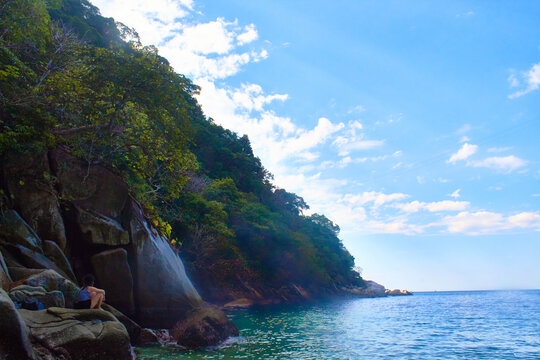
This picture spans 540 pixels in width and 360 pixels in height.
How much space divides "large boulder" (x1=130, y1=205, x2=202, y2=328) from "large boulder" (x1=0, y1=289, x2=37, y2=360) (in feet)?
22.9

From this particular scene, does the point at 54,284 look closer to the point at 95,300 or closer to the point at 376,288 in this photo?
the point at 95,300

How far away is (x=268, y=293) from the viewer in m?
39.8

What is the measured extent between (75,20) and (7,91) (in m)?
30.0

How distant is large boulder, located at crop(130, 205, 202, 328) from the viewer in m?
11.8

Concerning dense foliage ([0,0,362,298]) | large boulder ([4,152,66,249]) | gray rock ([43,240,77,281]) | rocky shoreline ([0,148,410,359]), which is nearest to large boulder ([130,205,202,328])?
rocky shoreline ([0,148,410,359])

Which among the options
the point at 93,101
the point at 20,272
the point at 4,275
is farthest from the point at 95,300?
the point at 93,101

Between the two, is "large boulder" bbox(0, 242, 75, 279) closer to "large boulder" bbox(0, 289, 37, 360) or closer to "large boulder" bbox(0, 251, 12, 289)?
"large boulder" bbox(0, 251, 12, 289)

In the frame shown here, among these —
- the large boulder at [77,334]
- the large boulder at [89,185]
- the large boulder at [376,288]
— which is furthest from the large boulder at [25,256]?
the large boulder at [376,288]

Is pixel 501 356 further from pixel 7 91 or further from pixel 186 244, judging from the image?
pixel 186 244

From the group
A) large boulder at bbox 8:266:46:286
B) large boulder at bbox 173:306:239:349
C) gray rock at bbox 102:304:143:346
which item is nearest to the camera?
large boulder at bbox 8:266:46:286

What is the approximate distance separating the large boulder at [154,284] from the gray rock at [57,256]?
89.1 inches

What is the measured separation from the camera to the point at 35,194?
10242 mm

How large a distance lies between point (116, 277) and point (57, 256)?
6.85 ft

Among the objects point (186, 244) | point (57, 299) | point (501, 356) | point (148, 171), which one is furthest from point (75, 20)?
point (501, 356)
